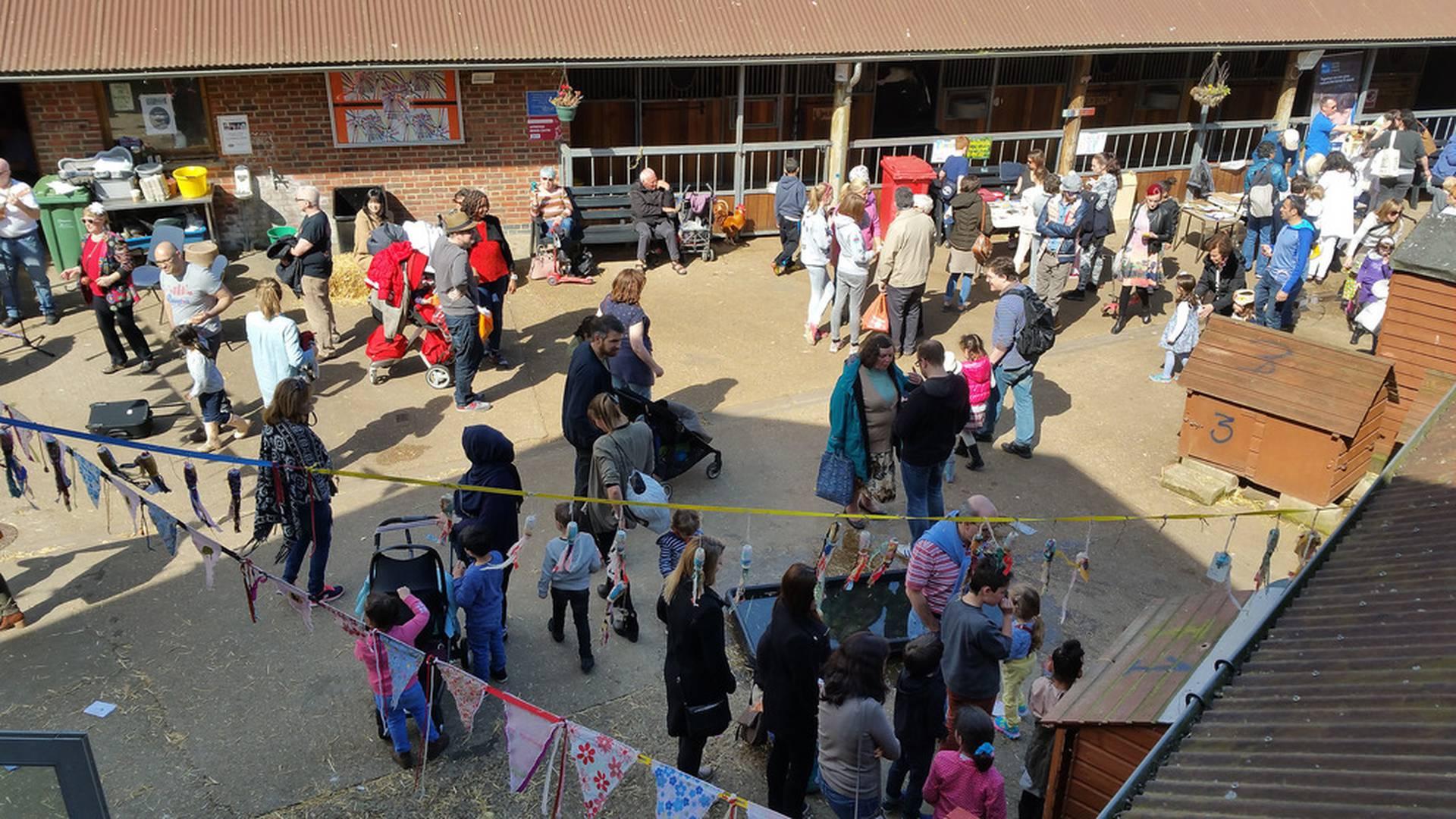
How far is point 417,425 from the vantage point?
941 cm

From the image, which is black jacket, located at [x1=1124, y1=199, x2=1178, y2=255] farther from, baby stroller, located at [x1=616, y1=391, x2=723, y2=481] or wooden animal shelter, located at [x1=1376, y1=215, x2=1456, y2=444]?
baby stroller, located at [x1=616, y1=391, x2=723, y2=481]

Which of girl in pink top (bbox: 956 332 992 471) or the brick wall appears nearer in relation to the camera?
girl in pink top (bbox: 956 332 992 471)

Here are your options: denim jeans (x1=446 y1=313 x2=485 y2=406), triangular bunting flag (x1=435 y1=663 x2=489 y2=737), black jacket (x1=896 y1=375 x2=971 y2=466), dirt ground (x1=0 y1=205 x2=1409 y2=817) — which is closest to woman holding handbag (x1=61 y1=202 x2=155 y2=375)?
dirt ground (x1=0 y1=205 x2=1409 y2=817)

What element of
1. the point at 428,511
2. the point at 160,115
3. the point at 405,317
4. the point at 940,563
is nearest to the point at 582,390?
the point at 428,511

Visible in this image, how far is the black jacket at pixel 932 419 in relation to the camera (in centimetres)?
697

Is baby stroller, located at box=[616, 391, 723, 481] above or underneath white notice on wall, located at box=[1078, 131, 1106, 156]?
underneath

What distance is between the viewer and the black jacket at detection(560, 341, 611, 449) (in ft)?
24.0

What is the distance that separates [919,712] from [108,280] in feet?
26.4

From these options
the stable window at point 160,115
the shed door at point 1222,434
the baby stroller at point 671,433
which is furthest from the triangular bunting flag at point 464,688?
the stable window at point 160,115

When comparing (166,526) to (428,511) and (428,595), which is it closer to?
(428,595)

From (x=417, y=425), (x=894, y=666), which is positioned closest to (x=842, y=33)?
(x=417, y=425)

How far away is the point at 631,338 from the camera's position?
8.12m

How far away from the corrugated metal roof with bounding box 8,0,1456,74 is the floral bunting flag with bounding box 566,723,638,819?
907 cm

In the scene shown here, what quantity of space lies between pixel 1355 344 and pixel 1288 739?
10.4 meters
